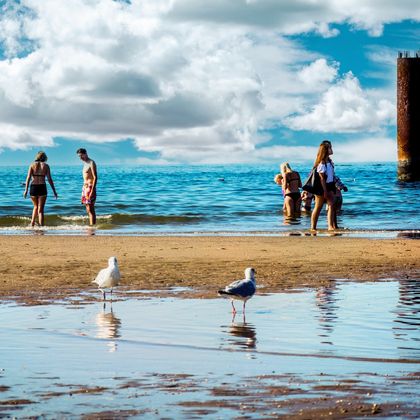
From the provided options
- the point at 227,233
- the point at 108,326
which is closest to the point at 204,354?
the point at 108,326

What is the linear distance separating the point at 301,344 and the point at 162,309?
2118 mm

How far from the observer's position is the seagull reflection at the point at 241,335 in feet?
21.7

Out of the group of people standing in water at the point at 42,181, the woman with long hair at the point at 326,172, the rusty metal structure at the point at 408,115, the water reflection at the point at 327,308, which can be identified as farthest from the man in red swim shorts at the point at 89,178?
the rusty metal structure at the point at 408,115

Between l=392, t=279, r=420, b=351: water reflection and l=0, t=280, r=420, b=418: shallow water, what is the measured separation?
0.01 metres

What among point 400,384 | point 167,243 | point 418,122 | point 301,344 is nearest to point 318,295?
point 301,344

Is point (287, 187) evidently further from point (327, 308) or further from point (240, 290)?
point (240, 290)

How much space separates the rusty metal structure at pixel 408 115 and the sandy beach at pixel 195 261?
2504 cm

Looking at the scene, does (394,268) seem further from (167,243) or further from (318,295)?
(167,243)

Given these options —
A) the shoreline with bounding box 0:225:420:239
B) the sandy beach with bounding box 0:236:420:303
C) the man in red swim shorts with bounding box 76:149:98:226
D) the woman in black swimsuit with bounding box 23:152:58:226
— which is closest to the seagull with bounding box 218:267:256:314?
the sandy beach with bounding box 0:236:420:303

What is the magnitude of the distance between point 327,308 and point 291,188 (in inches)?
601

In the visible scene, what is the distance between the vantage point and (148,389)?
508cm

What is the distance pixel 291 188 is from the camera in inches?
929

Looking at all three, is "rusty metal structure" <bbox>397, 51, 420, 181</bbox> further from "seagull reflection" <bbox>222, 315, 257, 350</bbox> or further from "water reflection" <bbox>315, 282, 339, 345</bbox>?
"seagull reflection" <bbox>222, 315, 257, 350</bbox>

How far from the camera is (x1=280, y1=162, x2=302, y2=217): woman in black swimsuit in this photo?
23438mm
